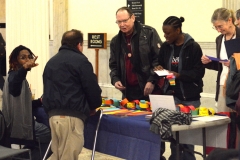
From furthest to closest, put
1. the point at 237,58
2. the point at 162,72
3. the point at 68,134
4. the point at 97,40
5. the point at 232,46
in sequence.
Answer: the point at 97,40
the point at 162,72
the point at 68,134
the point at 232,46
the point at 237,58

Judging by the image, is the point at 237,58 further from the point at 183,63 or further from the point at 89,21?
the point at 89,21

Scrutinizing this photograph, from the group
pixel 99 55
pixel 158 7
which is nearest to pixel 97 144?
pixel 158 7

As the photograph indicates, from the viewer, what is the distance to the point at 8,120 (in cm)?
550

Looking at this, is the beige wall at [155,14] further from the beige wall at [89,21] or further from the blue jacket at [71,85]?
the blue jacket at [71,85]

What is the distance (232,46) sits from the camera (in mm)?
4746

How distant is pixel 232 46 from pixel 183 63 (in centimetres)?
64

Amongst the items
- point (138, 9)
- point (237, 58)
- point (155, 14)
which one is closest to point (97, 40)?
point (138, 9)

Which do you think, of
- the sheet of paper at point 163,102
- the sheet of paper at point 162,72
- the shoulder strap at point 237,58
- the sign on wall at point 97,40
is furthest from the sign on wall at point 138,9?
the shoulder strap at point 237,58

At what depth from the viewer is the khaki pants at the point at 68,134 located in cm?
483

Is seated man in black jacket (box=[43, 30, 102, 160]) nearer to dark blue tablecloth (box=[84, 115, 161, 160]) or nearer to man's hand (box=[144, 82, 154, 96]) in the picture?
dark blue tablecloth (box=[84, 115, 161, 160])

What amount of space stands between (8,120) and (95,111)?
0.98 metres

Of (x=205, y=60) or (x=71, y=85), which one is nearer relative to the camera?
(x=71, y=85)

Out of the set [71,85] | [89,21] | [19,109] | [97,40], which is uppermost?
[89,21]

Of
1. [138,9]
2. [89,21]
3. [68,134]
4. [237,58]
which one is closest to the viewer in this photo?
[237,58]
